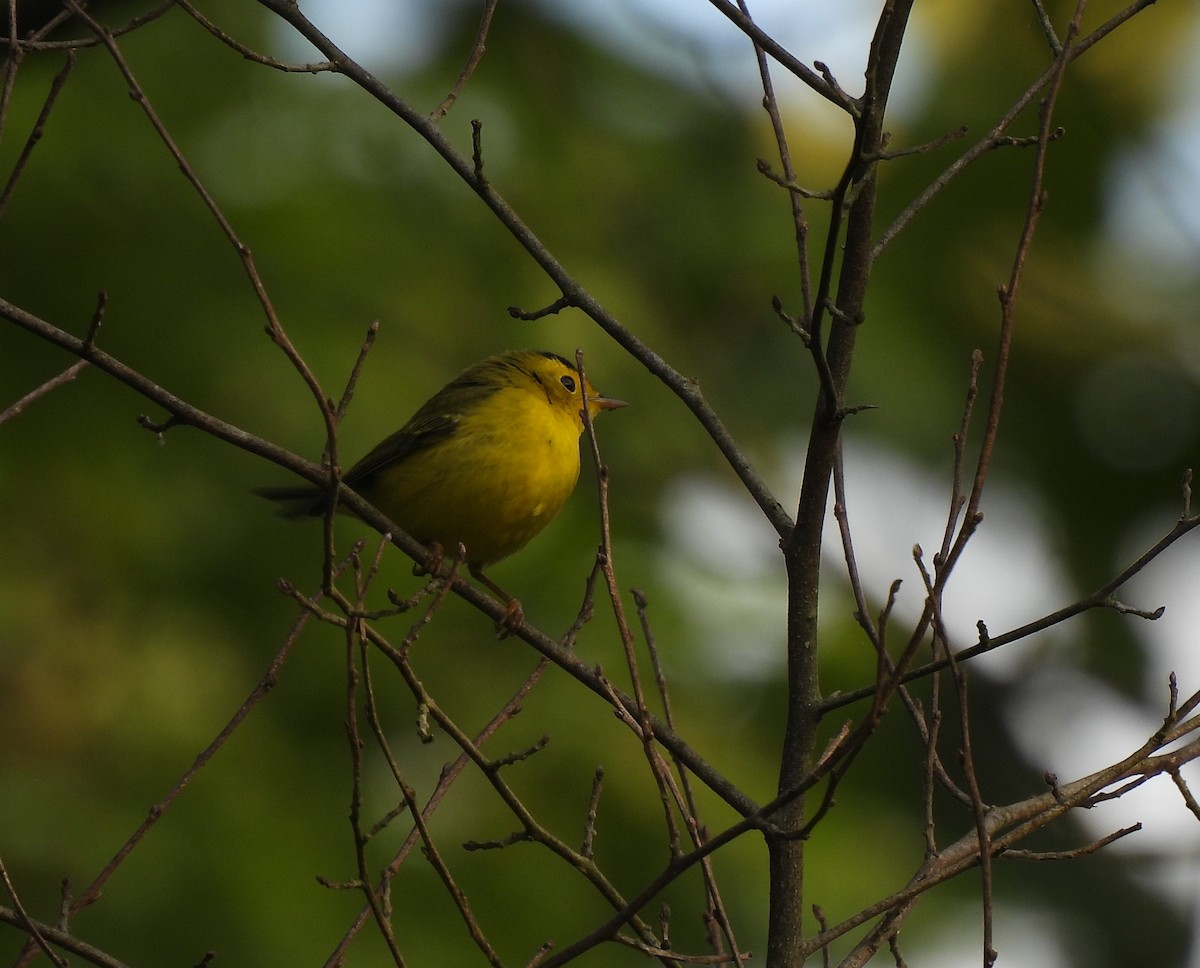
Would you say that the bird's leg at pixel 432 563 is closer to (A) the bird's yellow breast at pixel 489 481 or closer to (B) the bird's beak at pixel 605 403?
(A) the bird's yellow breast at pixel 489 481

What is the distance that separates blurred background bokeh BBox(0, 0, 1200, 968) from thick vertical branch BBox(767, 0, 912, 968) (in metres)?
3.10

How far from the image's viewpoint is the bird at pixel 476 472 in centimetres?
571

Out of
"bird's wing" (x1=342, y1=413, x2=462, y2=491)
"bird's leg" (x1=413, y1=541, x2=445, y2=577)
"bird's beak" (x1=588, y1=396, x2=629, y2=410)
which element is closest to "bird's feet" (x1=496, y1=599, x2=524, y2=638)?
"bird's leg" (x1=413, y1=541, x2=445, y2=577)

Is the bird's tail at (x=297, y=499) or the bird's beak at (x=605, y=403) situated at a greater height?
the bird's beak at (x=605, y=403)

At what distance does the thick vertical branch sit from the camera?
127 inches

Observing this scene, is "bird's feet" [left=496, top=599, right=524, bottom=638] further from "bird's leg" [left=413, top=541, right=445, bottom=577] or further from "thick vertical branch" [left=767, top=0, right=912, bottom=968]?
"thick vertical branch" [left=767, top=0, right=912, bottom=968]

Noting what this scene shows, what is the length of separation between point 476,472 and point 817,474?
241cm

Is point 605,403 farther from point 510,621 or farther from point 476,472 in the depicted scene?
point 510,621

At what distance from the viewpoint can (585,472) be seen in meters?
8.75

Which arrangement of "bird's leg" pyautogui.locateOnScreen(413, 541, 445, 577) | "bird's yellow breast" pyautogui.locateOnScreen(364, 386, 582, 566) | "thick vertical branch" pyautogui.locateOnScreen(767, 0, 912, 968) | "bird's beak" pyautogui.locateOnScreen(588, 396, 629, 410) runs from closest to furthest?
Result: "thick vertical branch" pyautogui.locateOnScreen(767, 0, 912, 968), "bird's leg" pyautogui.locateOnScreen(413, 541, 445, 577), "bird's yellow breast" pyautogui.locateOnScreen(364, 386, 582, 566), "bird's beak" pyautogui.locateOnScreen(588, 396, 629, 410)

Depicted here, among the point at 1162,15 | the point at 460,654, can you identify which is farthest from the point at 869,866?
the point at 1162,15

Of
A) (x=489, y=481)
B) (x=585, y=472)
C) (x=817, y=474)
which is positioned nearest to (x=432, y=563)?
(x=489, y=481)

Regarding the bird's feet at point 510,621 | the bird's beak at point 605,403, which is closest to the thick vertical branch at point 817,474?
the bird's feet at point 510,621

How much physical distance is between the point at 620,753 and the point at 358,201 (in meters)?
3.31
